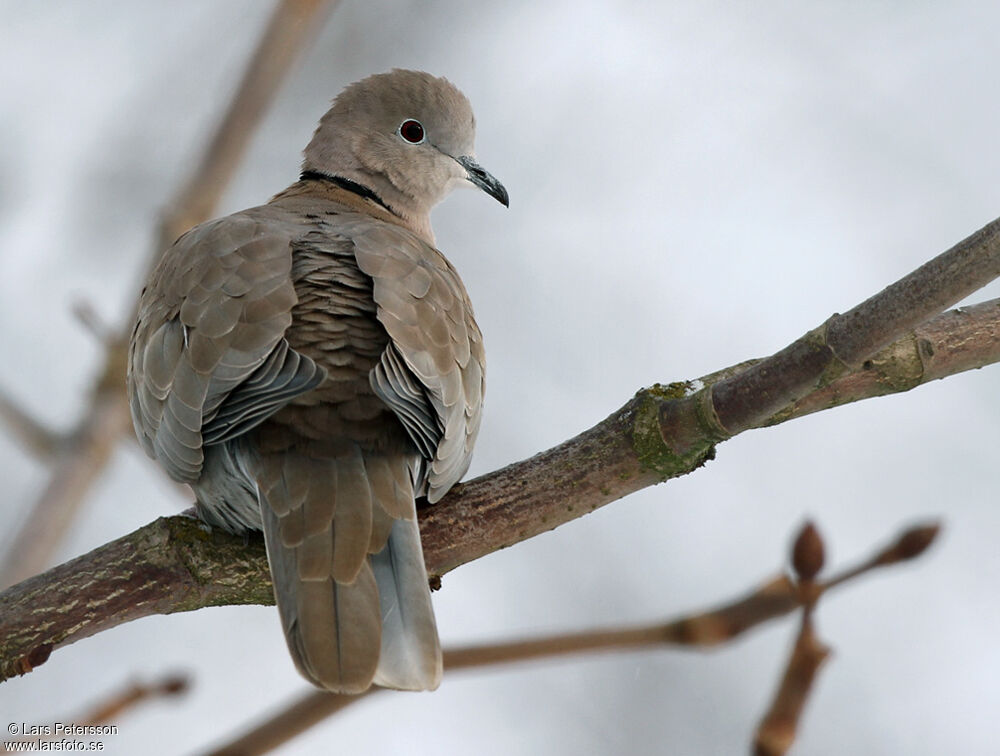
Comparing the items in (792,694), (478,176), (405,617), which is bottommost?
(792,694)

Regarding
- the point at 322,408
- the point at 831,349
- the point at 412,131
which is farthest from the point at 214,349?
the point at 412,131

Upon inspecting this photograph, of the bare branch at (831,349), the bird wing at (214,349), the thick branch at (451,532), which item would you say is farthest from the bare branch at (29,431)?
the bare branch at (831,349)

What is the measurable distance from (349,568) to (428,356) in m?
0.55

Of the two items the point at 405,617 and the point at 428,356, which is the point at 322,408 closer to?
the point at 428,356

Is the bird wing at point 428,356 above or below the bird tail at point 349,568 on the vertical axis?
above

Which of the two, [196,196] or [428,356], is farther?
[196,196]

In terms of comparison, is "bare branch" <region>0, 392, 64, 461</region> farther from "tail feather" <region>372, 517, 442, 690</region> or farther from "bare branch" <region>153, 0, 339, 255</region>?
"tail feather" <region>372, 517, 442, 690</region>

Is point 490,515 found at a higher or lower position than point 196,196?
lower

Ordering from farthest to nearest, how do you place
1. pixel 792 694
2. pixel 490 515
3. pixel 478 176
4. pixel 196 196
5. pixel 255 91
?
pixel 478 176
pixel 196 196
pixel 490 515
pixel 255 91
pixel 792 694

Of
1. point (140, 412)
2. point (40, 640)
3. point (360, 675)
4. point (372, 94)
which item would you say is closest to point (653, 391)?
point (360, 675)

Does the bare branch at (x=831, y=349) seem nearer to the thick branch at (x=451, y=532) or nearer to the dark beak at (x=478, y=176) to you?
the thick branch at (x=451, y=532)

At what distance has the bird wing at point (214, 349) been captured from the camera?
91.6 inches

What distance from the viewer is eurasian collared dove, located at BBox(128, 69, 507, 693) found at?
2.09 m

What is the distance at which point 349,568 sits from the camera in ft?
7.02
